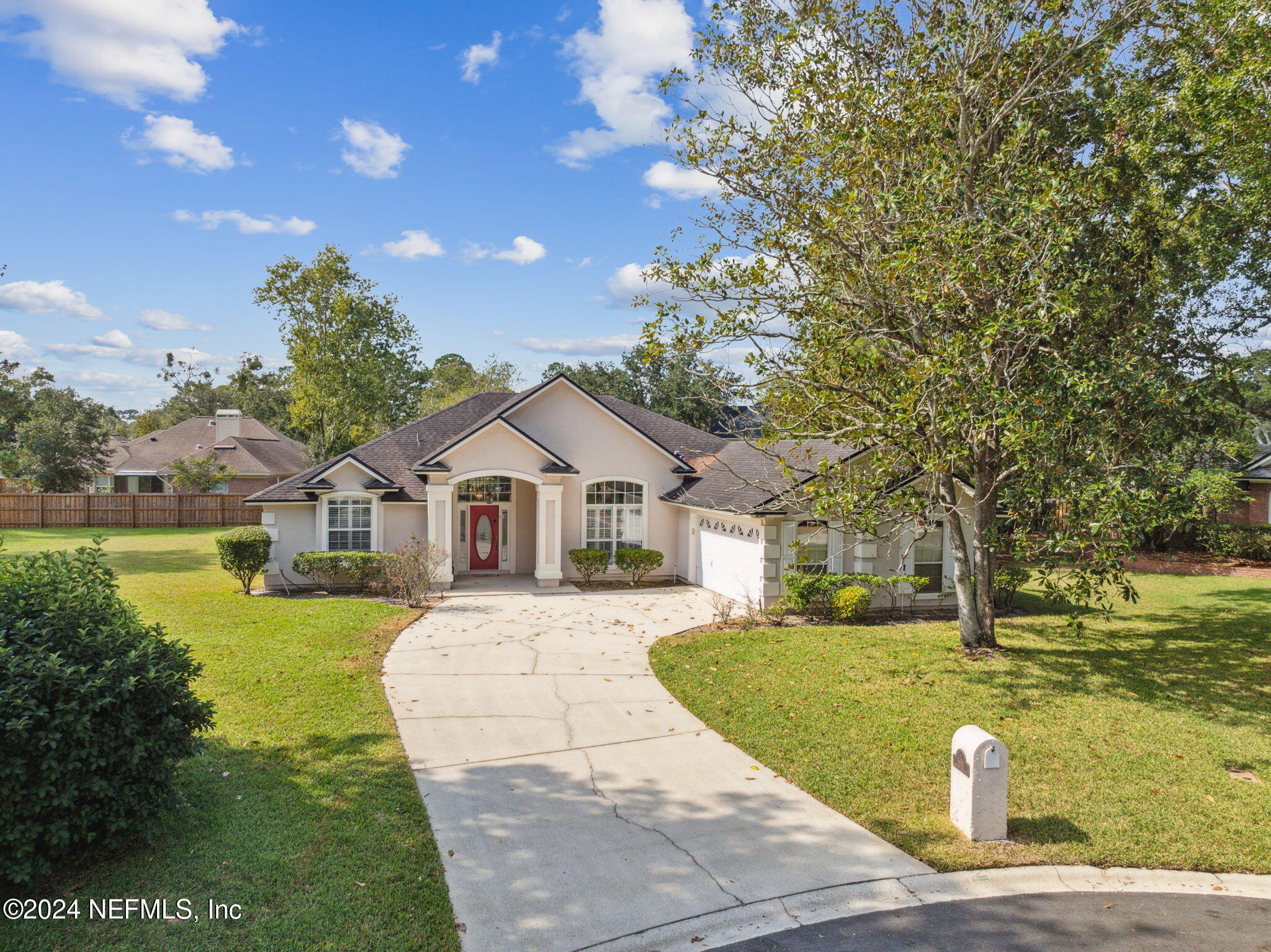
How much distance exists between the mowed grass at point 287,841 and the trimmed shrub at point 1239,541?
27.8 meters

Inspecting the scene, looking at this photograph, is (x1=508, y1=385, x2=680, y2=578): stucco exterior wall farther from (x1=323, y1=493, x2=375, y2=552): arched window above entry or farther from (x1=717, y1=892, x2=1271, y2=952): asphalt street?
(x1=717, y1=892, x2=1271, y2=952): asphalt street

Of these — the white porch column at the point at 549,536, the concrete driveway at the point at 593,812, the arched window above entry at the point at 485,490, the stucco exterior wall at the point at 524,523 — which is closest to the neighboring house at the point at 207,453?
the arched window above entry at the point at 485,490

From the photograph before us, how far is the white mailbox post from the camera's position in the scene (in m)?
5.96

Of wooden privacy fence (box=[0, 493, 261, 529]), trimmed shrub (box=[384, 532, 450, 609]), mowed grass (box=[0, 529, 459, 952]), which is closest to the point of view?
mowed grass (box=[0, 529, 459, 952])

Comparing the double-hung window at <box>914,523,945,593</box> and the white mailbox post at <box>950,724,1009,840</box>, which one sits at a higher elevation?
the double-hung window at <box>914,523,945,593</box>

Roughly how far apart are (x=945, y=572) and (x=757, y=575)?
180 inches

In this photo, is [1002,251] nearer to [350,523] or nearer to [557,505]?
[557,505]

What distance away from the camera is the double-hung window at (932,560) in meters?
16.5

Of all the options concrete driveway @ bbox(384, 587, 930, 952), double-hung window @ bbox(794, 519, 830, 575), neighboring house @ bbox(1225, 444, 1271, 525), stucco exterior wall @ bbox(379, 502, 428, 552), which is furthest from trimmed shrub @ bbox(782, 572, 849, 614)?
neighboring house @ bbox(1225, 444, 1271, 525)

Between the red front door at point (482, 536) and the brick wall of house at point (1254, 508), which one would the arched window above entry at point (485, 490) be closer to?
the red front door at point (482, 536)

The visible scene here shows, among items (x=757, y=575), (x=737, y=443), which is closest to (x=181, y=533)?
(x=737, y=443)

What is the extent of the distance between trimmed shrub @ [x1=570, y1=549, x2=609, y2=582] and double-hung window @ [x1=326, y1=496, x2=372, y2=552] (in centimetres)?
540

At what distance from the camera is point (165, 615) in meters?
13.9

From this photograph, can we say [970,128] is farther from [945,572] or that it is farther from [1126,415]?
[945,572]
